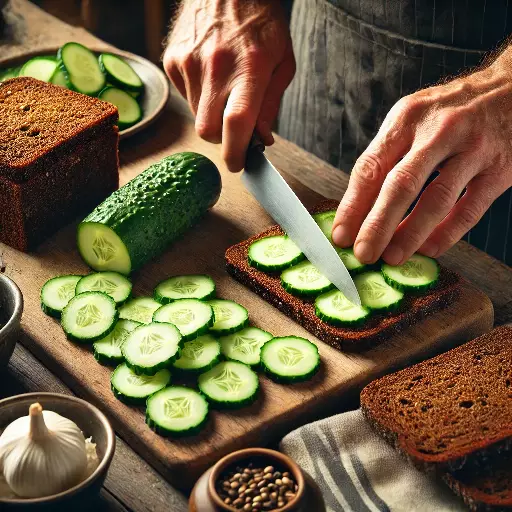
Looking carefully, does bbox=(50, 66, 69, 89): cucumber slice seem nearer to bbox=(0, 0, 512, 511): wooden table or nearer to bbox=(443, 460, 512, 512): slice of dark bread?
bbox=(0, 0, 512, 511): wooden table

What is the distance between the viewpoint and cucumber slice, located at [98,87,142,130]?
14.1 feet

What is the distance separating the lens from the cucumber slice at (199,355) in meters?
2.85

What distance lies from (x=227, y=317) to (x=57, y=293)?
64cm

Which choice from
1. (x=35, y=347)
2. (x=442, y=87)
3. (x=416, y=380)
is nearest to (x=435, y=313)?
(x=416, y=380)

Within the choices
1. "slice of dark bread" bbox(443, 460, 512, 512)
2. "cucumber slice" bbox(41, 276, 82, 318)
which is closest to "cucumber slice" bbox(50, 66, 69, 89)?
"cucumber slice" bbox(41, 276, 82, 318)

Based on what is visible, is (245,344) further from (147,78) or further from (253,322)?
(147,78)

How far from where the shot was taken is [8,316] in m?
2.83

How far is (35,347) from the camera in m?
3.07

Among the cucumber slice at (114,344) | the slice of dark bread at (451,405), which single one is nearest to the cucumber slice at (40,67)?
the cucumber slice at (114,344)

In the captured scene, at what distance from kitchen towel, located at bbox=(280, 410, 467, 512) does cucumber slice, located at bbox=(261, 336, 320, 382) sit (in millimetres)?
198

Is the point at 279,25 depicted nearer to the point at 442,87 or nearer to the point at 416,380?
the point at 442,87

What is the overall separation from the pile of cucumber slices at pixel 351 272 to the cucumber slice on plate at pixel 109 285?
1.57 feet

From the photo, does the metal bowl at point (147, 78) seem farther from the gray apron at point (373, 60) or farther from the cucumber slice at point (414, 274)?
the cucumber slice at point (414, 274)

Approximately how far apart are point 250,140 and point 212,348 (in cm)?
107
